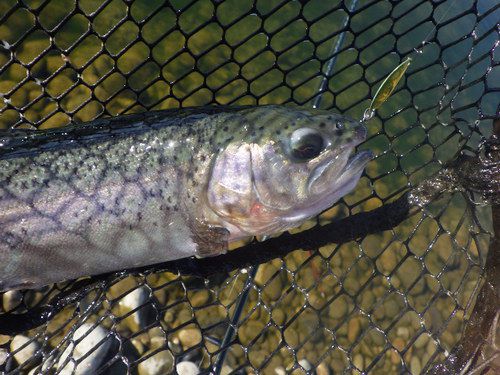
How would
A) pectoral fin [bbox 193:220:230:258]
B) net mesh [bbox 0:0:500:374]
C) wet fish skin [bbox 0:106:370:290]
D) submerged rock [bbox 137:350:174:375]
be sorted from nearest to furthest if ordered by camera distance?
wet fish skin [bbox 0:106:370:290] → pectoral fin [bbox 193:220:230:258] → net mesh [bbox 0:0:500:374] → submerged rock [bbox 137:350:174:375]

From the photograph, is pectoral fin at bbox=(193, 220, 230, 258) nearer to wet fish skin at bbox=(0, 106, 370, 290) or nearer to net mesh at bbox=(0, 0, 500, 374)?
wet fish skin at bbox=(0, 106, 370, 290)

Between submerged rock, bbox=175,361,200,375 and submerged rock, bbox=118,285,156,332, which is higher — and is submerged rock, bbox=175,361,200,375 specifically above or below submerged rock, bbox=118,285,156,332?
below

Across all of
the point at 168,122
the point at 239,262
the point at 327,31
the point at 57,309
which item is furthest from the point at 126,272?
the point at 327,31

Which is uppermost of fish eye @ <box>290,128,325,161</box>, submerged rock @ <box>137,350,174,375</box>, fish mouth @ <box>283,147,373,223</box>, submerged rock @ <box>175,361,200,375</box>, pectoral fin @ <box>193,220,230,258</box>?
fish eye @ <box>290,128,325,161</box>

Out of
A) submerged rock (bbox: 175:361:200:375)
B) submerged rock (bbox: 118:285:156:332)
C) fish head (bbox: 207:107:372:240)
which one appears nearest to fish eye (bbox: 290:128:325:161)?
fish head (bbox: 207:107:372:240)

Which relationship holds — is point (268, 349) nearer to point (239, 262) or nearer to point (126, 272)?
point (239, 262)

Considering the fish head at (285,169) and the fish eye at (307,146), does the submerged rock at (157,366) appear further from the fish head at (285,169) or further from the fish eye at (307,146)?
the fish eye at (307,146)

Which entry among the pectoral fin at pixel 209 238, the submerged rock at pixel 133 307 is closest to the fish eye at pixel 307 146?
the pectoral fin at pixel 209 238

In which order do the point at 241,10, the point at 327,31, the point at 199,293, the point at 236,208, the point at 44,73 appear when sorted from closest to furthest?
the point at 236,208, the point at 199,293, the point at 44,73, the point at 241,10, the point at 327,31
